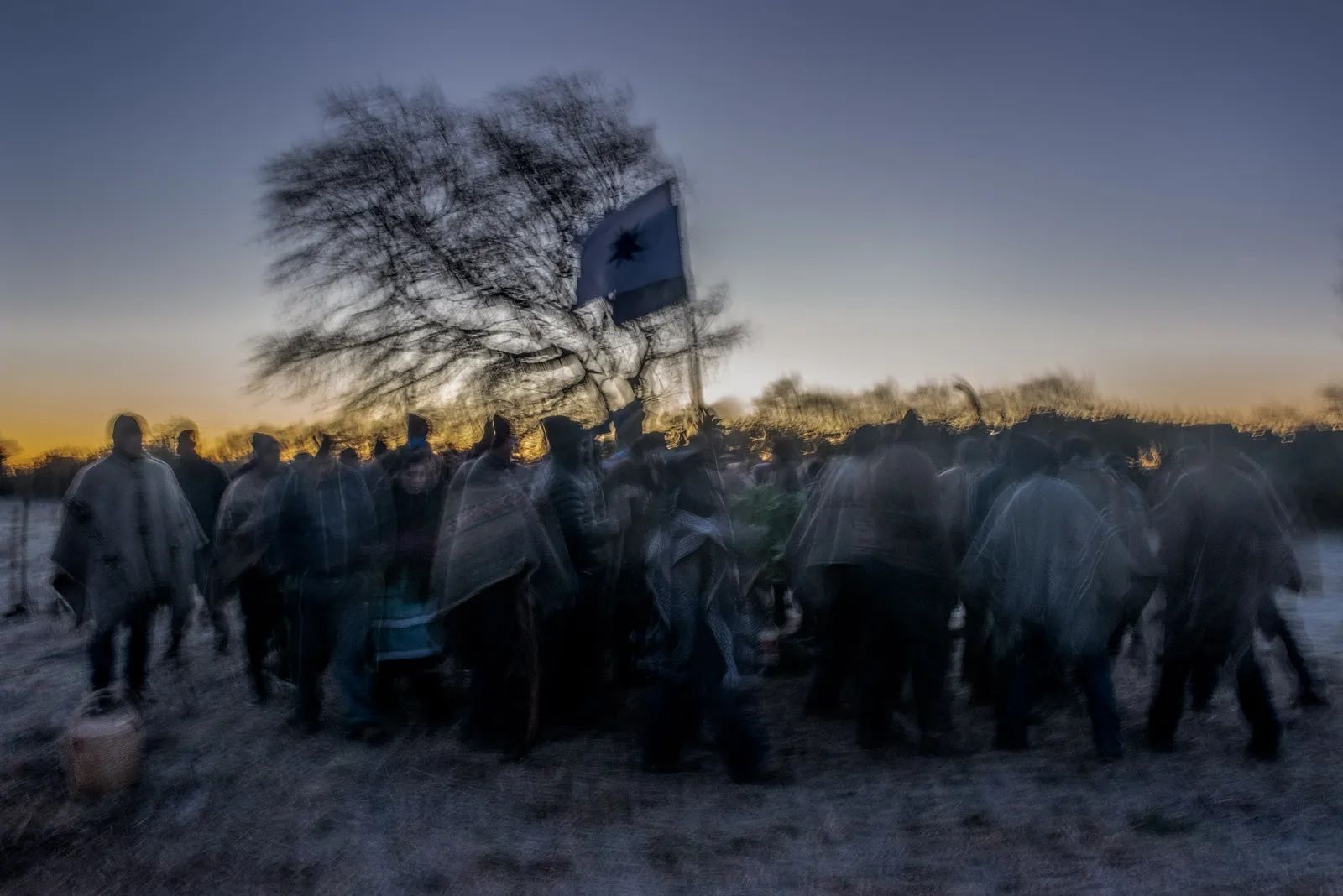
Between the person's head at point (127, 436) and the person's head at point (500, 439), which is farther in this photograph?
the person's head at point (127, 436)

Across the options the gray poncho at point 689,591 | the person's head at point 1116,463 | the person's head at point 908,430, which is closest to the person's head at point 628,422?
the gray poncho at point 689,591

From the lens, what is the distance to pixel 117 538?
284 inches

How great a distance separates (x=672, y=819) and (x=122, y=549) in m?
4.16

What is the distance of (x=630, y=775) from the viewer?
6.49 metres

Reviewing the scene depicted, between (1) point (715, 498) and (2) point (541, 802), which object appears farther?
(1) point (715, 498)

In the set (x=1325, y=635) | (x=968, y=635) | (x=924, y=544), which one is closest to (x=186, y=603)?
(x=924, y=544)

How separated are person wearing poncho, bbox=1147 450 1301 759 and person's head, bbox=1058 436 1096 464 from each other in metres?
1.94

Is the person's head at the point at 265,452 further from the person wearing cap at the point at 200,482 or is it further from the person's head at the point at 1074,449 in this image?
the person's head at the point at 1074,449

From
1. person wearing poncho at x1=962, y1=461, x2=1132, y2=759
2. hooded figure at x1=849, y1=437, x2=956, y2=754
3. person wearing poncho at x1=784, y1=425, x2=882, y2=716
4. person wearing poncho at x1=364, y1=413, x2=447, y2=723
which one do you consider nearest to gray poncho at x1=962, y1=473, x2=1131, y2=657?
person wearing poncho at x1=962, y1=461, x2=1132, y2=759

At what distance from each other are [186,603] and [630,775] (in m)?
3.67

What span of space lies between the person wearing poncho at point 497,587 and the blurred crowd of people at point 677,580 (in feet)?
0.05

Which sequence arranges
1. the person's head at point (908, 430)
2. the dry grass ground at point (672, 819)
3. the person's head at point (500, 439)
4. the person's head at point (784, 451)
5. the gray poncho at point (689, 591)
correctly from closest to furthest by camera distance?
the dry grass ground at point (672, 819) < the gray poncho at point (689, 591) < the person's head at point (908, 430) < the person's head at point (500, 439) < the person's head at point (784, 451)

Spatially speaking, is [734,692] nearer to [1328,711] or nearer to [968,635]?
[968,635]

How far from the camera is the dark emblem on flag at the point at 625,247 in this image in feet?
31.0
